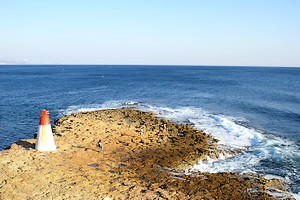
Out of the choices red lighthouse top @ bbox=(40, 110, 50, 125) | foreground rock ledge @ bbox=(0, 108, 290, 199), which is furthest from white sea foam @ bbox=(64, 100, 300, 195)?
red lighthouse top @ bbox=(40, 110, 50, 125)

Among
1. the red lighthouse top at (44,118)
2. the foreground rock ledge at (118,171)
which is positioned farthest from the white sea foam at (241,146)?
the red lighthouse top at (44,118)

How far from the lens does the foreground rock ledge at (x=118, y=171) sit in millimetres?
15875

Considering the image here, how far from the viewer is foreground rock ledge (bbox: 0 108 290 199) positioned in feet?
52.1

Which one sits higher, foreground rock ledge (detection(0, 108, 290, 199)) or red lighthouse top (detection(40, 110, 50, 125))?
red lighthouse top (detection(40, 110, 50, 125))

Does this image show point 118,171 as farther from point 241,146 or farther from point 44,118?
point 241,146

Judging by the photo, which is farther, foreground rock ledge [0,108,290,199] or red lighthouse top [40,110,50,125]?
red lighthouse top [40,110,50,125]

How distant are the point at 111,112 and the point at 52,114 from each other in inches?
355

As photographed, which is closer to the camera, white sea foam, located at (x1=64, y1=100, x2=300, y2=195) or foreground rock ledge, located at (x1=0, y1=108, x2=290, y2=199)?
foreground rock ledge, located at (x1=0, y1=108, x2=290, y2=199)

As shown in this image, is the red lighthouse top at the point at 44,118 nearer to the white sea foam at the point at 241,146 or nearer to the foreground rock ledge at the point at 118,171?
the foreground rock ledge at the point at 118,171

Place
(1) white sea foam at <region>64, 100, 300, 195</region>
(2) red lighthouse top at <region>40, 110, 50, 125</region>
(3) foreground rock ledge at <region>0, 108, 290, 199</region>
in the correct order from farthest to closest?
1. (1) white sea foam at <region>64, 100, 300, 195</region>
2. (2) red lighthouse top at <region>40, 110, 50, 125</region>
3. (3) foreground rock ledge at <region>0, 108, 290, 199</region>

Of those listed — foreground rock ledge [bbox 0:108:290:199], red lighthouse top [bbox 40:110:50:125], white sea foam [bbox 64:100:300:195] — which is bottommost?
white sea foam [bbox 64:100:300:195]

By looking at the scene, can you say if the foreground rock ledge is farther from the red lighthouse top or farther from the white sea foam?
the red lighthouse top

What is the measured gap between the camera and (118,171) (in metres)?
18.7

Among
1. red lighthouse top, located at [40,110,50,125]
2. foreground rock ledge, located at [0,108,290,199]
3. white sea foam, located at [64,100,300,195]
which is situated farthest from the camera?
white sea foam, located at [64,100,300,195]
